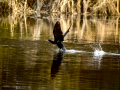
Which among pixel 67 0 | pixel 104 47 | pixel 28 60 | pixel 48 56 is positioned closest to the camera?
pixel 28 60

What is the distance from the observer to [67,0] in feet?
167

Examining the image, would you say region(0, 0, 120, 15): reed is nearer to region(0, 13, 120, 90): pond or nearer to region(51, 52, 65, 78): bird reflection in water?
region(0, 13, 120, 90): pond

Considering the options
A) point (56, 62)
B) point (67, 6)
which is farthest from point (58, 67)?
point (67, 6)

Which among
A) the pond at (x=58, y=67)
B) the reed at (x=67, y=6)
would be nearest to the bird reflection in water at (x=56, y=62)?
the pond at (x=58, y=67)

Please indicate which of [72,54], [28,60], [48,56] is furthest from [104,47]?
[28,60]

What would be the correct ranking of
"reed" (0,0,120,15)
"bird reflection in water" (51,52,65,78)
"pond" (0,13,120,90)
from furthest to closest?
"reed" (0,0,120,15) → "bird reflection in water" (51,52,65,78) → "pond" (0,13,120,90)

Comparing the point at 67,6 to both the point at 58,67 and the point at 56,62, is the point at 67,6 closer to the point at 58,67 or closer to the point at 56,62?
the point at 56,62

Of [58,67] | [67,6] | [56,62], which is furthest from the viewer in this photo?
[67,6]

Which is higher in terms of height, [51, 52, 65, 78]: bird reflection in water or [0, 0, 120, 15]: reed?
[51, 52, 65, 78]: bird reflection in water

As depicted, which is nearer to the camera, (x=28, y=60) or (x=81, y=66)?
(x=81, y=66)

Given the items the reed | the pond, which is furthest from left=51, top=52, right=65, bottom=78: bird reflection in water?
the reed

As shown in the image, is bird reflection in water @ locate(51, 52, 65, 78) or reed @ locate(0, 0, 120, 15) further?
reed @ locate(0, 0, 120, 15)

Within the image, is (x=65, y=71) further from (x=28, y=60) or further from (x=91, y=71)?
(x=28, y=60)

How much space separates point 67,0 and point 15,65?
40.9 m
